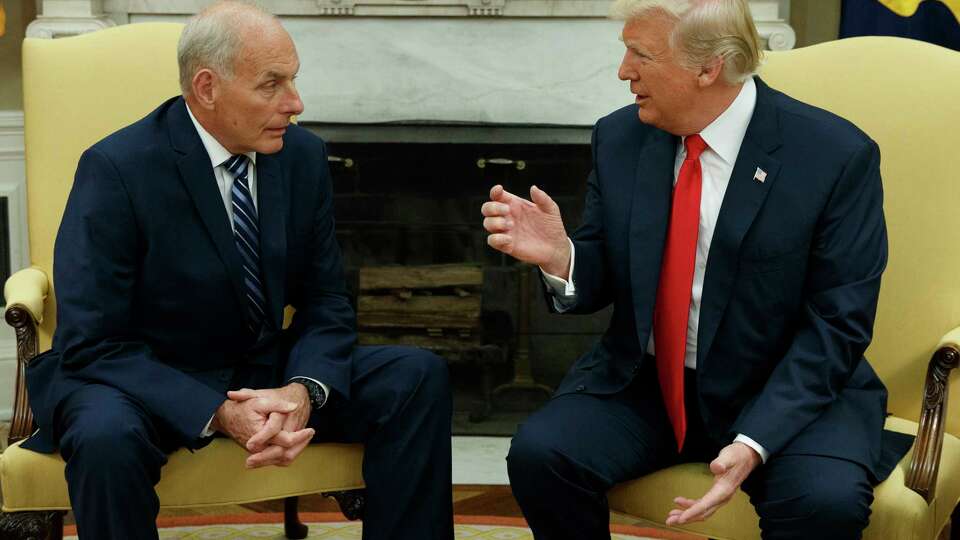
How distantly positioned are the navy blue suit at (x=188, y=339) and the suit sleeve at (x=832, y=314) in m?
0.61

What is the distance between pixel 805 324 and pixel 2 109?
9.36ft

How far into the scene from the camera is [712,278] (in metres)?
2.20

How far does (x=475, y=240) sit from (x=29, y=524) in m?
1.97

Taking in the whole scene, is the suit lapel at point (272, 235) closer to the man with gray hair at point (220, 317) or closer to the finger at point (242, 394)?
the man with gray hair at point (220, 317)

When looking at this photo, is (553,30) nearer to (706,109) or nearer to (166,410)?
(706,109)

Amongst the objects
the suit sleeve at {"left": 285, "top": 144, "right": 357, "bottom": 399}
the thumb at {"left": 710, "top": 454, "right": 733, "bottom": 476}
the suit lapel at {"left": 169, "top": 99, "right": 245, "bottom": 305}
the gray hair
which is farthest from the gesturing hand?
the thumb at {"left": 710, "top": 454, "right": 733, "bottom": 476}

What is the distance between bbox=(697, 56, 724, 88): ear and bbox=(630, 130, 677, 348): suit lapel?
146mm

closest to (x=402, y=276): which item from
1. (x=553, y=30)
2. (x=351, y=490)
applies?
(x=553, y=30)

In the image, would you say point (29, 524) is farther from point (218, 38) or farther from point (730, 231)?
point (730, 231)

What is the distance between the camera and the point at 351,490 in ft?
7.72

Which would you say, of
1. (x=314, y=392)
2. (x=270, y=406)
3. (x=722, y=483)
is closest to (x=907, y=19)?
(x=722, y=483)

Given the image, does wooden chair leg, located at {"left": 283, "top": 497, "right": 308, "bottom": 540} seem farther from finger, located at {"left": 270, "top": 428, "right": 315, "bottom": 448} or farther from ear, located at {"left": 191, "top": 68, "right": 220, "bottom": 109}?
ear, located at {"left": 191, "top": 68, "right": 220, "bottom": 109}

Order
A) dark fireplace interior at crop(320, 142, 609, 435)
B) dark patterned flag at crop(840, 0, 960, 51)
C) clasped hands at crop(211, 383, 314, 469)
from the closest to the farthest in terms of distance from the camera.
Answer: clasped hands at crop(211, 383, 314, 469), dark patterned flag at crop(840, 0, 960, 51), dark fireplace interior at crop(320, 142, 609, 435)

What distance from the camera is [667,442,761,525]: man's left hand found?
6.40 ft
